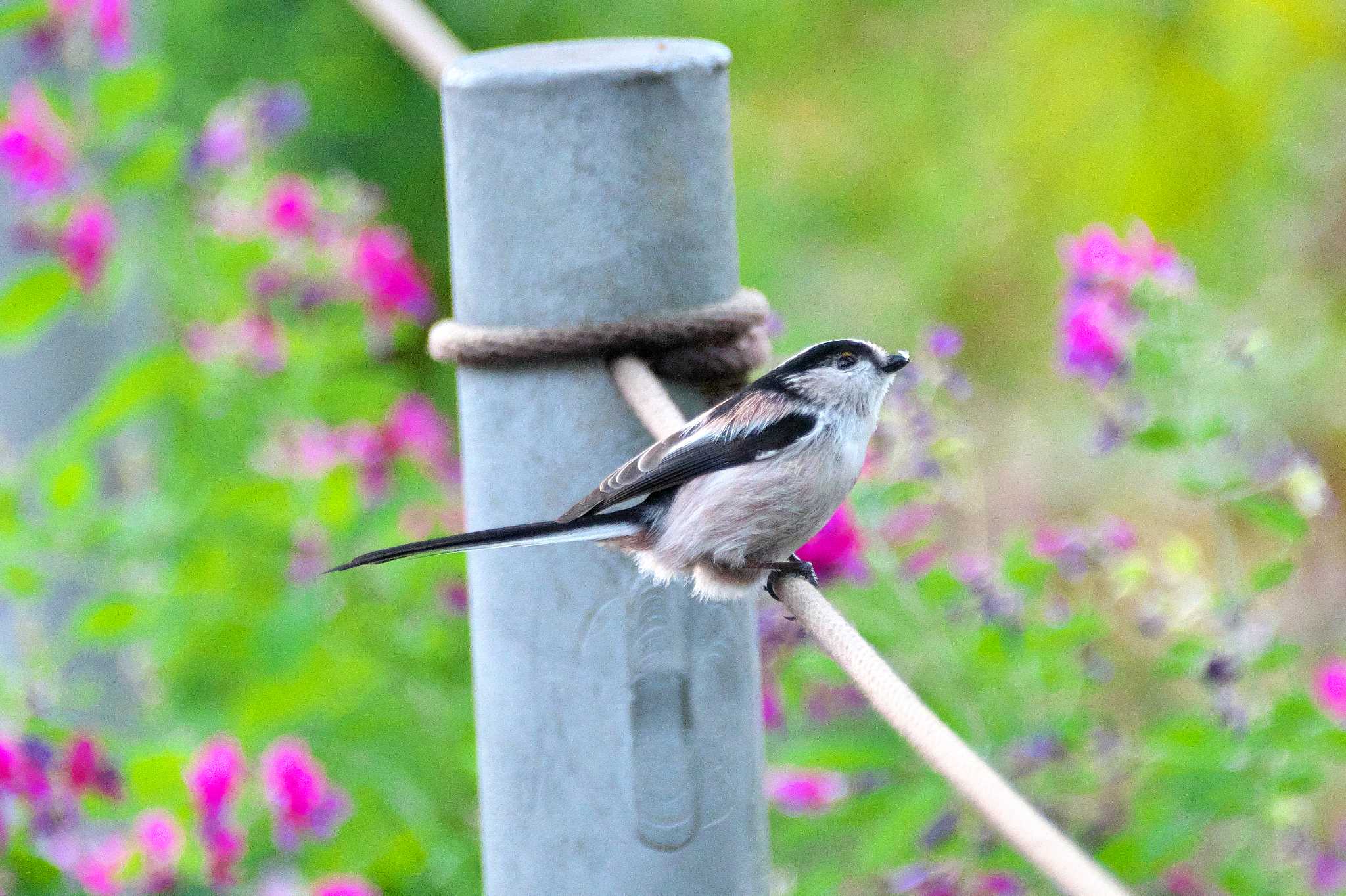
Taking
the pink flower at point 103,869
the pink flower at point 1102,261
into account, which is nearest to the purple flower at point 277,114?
the pink flower at point 103,869

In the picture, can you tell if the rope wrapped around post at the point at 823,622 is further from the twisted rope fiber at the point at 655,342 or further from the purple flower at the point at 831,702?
the purple flower at the point at 831,702

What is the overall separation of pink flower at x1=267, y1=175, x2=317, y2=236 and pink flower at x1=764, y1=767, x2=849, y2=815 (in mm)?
1101

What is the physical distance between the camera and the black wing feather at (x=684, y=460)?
1.17m

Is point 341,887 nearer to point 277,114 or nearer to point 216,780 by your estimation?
point 216,780

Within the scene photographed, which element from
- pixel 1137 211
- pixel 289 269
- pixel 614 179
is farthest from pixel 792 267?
pixel 614 179

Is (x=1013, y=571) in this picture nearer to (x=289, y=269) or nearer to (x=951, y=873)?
(x=951, y=873)

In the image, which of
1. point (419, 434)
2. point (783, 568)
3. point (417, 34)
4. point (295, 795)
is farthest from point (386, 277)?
point (783, 568)

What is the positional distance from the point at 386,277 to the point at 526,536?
53.4 inches

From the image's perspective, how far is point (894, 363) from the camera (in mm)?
1253

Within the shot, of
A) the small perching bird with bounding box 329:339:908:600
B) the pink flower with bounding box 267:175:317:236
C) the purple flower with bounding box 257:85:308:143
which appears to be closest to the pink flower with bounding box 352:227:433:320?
the pink flower with bounding box 267:175:317:236

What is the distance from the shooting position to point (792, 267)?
17.2 ft

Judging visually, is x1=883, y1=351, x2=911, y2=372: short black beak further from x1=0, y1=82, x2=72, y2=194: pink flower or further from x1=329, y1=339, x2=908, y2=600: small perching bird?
x1=0, y1=82, x2=72, y2=194: pink flower

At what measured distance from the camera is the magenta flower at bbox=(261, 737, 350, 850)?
1771 mm

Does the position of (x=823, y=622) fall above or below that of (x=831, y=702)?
above
